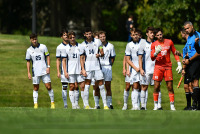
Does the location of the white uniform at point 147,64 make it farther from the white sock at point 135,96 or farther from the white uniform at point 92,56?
the white uniform at point 92,56

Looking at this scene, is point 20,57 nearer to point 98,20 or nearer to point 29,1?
point 98,20

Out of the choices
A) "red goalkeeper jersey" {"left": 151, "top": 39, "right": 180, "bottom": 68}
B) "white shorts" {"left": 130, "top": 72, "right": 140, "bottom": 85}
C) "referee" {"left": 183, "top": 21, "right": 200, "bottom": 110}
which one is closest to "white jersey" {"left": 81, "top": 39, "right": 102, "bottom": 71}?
"white shorts" {"left": 130, "top": 72, "right": 140, "bottom": 85}

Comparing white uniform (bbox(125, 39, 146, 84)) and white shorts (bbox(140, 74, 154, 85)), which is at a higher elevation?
white uniform (bbox(125, 39, 146, 84))

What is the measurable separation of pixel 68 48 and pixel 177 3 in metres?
17.5

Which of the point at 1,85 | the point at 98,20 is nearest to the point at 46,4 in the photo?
the point at 98,20

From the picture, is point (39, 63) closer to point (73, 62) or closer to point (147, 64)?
point (73, 62)

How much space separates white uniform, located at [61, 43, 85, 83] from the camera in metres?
16.0

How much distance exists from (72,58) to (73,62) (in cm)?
13

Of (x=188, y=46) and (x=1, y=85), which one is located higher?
(x=188, y=46)

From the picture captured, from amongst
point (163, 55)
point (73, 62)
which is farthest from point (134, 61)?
point (73, 62)

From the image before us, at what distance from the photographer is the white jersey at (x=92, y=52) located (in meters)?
15.5

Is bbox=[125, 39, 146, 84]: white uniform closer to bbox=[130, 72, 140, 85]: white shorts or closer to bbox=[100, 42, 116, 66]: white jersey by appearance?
bbox=[130, 72, 140, 85]: white shorts

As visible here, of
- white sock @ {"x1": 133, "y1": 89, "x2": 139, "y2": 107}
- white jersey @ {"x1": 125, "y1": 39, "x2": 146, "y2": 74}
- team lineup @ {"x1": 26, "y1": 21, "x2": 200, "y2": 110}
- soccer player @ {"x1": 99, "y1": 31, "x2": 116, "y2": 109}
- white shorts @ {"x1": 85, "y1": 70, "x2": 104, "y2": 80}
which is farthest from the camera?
soccer player @ {"x1": 99, "y1": 31, "x2": 116, "y2": 109}

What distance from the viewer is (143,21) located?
1385 inches
